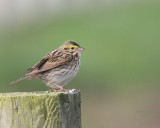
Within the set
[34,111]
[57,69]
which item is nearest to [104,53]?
[57,69]

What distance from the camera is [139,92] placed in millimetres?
16875

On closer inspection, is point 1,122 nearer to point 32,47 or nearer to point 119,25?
point 32,47

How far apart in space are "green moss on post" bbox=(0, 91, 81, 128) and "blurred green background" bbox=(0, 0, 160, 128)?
29.3ft

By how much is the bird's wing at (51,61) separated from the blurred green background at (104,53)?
17.4 ft

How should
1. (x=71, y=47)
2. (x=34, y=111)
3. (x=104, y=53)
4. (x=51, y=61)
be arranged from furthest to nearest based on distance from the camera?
(x=104, y=53)
(x=71, y=47)
(x=51, y=61)
(x=34, y=111)

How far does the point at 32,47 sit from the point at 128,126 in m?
8.48

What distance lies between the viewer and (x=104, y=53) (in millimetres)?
20766

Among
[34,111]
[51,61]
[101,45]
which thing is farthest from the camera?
[101,45]

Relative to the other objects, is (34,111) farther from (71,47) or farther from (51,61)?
(71,47)

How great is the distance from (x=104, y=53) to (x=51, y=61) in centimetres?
1148

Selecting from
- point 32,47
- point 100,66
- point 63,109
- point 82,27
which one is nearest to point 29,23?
point 82,27

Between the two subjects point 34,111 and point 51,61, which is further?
point 51,61

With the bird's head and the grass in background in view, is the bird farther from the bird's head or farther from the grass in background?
the grass in background

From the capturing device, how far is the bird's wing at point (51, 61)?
9.14 metres
